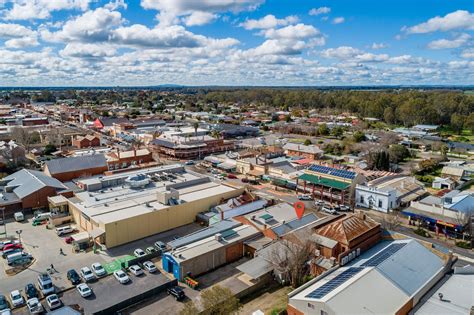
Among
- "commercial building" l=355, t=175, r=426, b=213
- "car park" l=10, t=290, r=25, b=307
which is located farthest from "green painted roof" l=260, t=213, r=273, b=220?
"car park" l=10, t=290, r=25, b=307

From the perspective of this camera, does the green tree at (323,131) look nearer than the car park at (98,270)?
No

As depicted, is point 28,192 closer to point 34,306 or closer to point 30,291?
point 30,291

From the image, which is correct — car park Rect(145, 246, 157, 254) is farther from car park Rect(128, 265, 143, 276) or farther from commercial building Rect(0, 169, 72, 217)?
commercial building Rect(0, 169, 72, 217)

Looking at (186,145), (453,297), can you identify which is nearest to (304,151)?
(186,145)

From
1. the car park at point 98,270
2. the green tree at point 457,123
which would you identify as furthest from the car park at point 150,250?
the green tree at point 457,123

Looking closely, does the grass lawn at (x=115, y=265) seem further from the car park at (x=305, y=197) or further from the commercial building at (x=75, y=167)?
the commercial building at (x=75, y=167)

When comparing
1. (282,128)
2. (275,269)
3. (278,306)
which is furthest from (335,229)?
(282,128)
